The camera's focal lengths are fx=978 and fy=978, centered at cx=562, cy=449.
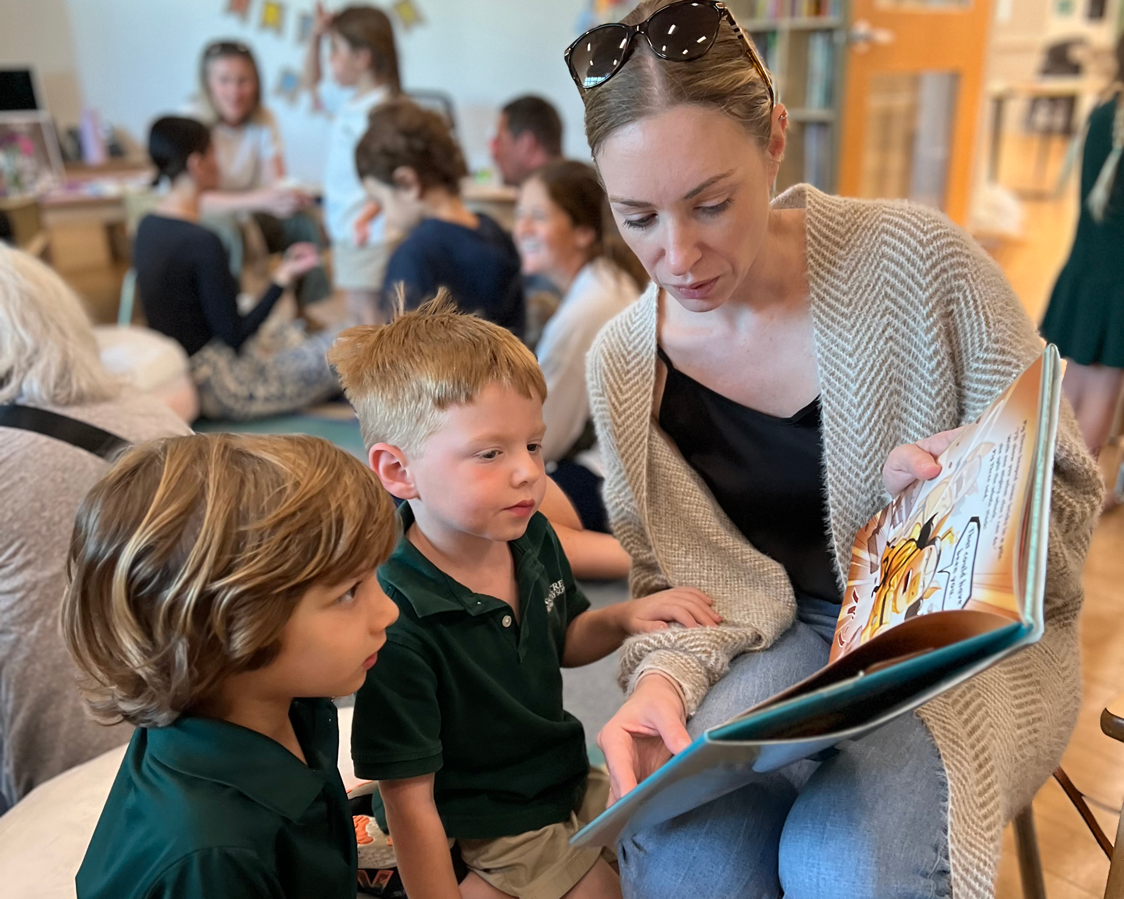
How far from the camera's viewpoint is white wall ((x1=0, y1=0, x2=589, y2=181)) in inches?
203

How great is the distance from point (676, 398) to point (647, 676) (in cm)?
34

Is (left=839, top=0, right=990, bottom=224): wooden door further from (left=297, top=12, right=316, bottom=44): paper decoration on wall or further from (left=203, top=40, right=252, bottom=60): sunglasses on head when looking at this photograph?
(left=297, top=12, right=316, bottom=44): paper decoration on wall

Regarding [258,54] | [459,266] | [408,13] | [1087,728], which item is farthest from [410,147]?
[258,54]

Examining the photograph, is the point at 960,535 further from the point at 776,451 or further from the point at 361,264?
the point at 361,264

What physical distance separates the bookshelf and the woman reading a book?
115 inches

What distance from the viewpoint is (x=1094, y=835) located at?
1.14 meters

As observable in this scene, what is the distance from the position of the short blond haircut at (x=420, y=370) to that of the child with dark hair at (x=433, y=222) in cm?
169

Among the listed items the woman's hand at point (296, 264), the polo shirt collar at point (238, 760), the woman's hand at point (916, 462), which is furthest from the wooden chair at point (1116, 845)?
the woman's hand at point (296, 264)

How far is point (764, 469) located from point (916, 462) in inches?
10.4

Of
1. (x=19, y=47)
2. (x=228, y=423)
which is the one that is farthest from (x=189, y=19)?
(x=228, y=423)

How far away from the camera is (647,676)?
1025mm

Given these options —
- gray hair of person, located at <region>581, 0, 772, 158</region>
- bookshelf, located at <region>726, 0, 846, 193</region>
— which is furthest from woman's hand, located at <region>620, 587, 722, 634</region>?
bookshelf, located at <region>726, 0, 846, 193</region>

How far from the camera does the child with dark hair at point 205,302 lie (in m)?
3.32

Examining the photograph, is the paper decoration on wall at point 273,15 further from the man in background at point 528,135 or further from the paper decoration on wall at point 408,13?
the man in background at point 528,135
